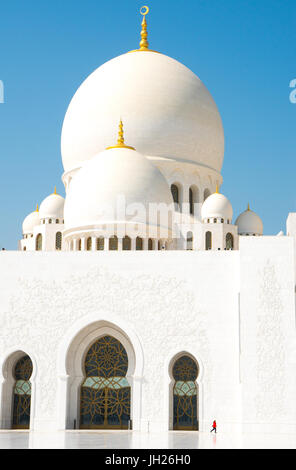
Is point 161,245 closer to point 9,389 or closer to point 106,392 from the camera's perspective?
point 106,392

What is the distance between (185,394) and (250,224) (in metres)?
9.66

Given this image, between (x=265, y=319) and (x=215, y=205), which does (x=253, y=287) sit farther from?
(x=215, y=205)

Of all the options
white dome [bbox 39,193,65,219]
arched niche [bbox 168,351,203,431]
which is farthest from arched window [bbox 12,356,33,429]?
white dome [bbox 39,193,65,219]

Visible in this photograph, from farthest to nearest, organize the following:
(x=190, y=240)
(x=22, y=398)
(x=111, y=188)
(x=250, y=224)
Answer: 1. (x=250, y=224)
2. (x=190, y=240)
3. (x=111, y=188)
4. (x=22, y=398)

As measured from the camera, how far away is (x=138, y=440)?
13.6m

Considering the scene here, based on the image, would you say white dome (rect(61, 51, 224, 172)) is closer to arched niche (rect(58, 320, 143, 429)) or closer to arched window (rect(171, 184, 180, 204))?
arched window (rect(171, 184, 180, 204))

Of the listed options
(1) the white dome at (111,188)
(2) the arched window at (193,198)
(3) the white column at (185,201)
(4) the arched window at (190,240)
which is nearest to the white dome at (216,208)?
(2) the arched window at (193,198)

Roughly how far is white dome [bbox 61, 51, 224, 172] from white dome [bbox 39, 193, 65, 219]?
118cm

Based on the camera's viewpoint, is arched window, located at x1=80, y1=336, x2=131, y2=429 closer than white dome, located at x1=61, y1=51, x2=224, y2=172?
Yes

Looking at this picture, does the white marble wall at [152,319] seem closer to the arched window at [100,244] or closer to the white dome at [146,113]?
the arched window at [100,244]

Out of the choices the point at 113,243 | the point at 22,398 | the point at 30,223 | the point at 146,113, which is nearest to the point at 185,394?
the point at 22,398

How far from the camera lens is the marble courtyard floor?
12.3 m


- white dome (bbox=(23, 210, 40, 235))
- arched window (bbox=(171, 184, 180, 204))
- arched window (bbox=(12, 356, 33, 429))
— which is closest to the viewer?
arched window (bbox=(12, 356, 33, 429))
